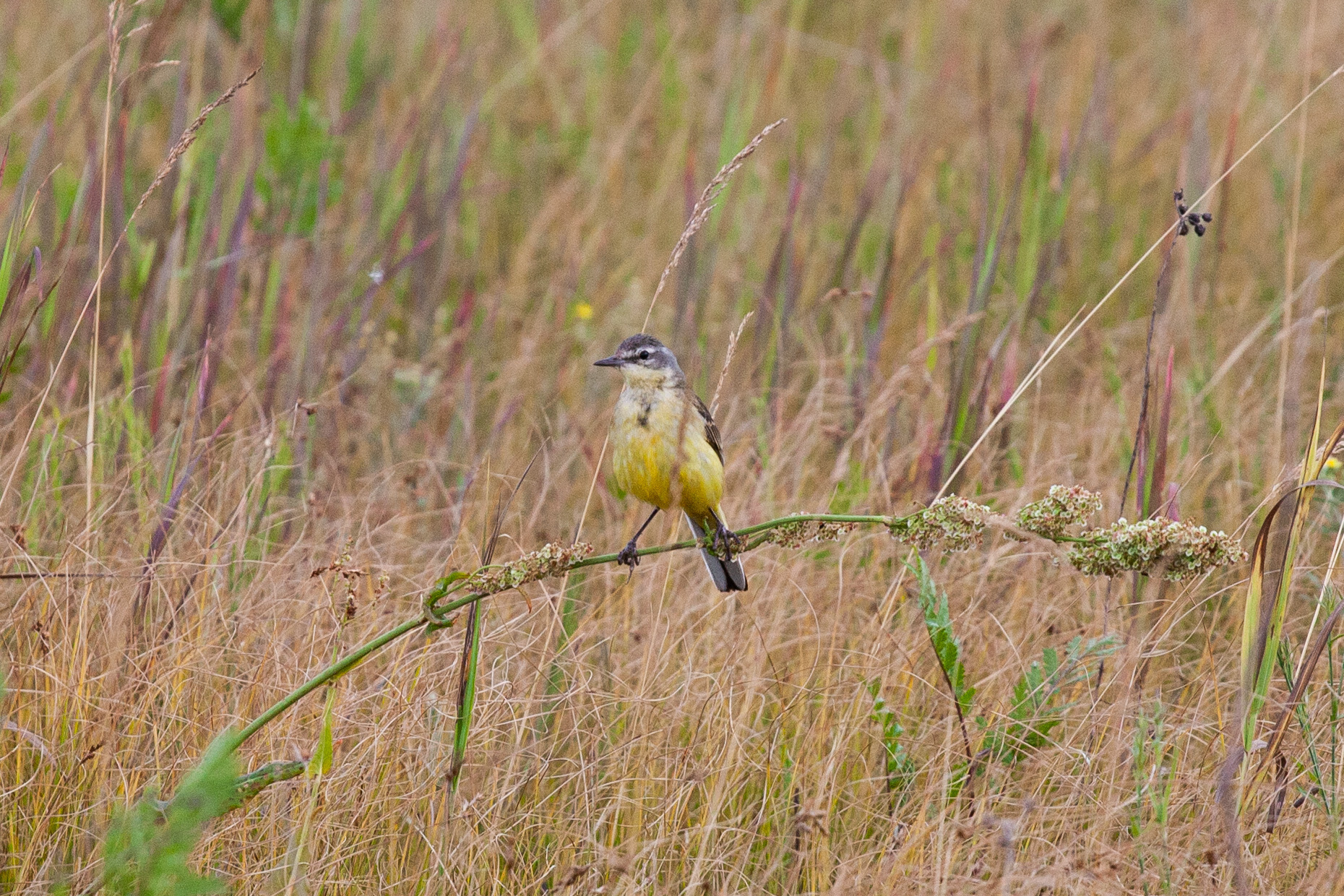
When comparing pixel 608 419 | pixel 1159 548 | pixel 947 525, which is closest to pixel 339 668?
pixel 947 525

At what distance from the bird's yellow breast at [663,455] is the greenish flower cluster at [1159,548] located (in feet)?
3.60

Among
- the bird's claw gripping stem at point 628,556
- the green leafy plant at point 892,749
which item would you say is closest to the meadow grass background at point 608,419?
the green leafy plant at point 892,749

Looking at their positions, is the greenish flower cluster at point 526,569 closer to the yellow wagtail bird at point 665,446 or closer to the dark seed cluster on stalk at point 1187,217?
the yellow wagtail bird at point 665,446

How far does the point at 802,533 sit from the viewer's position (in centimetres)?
215

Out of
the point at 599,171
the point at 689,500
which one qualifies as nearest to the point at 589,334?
the point at 599,171

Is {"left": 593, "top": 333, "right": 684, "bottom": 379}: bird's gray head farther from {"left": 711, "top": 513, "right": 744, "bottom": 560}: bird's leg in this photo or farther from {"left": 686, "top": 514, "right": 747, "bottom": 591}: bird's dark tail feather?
{"left": 711, "top": 513, "right": 744, "bottom": 560}: bird's leg

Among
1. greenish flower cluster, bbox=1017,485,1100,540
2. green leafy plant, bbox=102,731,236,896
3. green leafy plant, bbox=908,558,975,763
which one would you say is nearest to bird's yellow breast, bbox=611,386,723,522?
green leafy plant, bbox=908,558,975,763

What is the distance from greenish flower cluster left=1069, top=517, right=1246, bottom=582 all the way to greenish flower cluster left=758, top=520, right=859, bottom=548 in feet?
1.28

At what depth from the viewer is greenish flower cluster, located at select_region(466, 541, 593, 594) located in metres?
2.00

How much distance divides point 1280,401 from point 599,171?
3326 millimetres

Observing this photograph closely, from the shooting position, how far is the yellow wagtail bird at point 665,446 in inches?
116

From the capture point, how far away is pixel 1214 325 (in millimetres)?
4918

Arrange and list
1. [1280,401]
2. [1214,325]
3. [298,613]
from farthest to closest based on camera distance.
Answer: [1214,325] < [1280,401] < [298,613]

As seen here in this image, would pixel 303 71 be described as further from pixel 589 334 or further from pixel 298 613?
pixel 298 613
